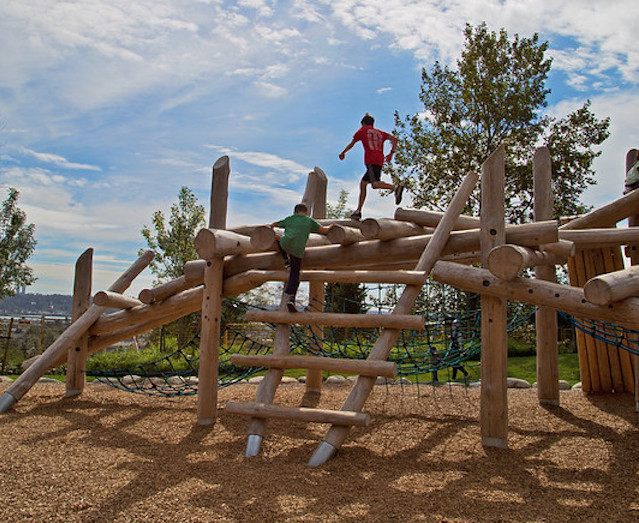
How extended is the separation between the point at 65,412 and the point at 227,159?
3826 millimetres

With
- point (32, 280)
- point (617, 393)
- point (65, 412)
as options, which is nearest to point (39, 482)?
point (65, 412)

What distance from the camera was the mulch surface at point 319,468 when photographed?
12.1 feet

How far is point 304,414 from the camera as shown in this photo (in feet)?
16.2

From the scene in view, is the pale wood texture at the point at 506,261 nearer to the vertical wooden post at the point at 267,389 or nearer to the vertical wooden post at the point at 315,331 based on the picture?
the vertical wooden post at the point at 267,389

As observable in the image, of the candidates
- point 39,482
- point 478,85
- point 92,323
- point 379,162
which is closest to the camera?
point 39,482

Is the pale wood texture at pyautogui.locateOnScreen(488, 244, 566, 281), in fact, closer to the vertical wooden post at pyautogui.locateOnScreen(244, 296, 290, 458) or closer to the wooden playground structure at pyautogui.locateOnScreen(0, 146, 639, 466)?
the wooden playground structure at pyautogui.locateOnScreen(0, 146, 639, 466)

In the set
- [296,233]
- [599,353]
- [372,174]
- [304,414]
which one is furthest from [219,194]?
[599,353]

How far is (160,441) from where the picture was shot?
589 cm

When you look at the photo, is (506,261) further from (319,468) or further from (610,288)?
(319,468)

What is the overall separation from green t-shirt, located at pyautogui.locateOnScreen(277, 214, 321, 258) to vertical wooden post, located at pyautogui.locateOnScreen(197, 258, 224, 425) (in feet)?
3.28

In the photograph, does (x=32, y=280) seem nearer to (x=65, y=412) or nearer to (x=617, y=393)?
(x=65, y=412)

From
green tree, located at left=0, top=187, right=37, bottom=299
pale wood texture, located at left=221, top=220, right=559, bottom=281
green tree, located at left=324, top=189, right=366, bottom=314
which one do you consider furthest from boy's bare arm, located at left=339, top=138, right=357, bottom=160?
green tree, located at left=0, top=187, right=37, bottom=299

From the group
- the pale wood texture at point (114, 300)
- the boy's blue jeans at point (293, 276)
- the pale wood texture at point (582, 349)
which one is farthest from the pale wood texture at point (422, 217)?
the pale wood texture at point (114, 300)

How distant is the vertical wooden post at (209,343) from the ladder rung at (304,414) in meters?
1.09
